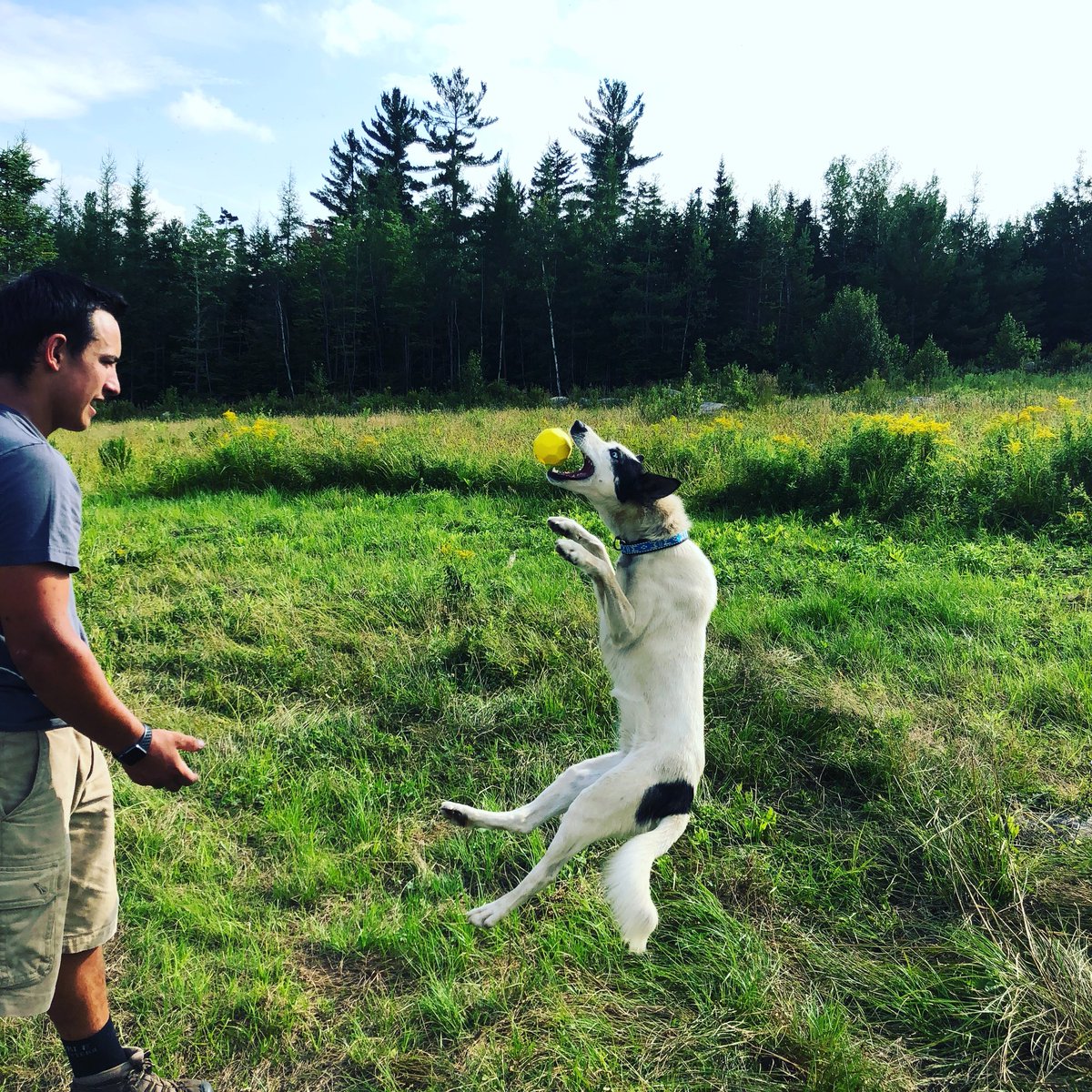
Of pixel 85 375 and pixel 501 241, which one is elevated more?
pixel 501 241

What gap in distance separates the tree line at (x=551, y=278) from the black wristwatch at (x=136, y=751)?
34.2 metres

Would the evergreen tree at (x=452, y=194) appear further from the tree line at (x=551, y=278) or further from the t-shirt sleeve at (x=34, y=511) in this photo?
the t-shirt sleeve at (x=34, y=511)

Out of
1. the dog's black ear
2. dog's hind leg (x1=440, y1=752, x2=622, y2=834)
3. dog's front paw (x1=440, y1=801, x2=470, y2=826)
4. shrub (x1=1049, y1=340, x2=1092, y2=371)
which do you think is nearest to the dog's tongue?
the dog's black ear

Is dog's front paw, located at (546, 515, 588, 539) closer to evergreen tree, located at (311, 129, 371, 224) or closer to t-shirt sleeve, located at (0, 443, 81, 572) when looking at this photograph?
t-shirt sleeve, located at (0, 443, 81, 572)

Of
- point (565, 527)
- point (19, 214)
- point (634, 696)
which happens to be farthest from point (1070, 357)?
point (19, 214)

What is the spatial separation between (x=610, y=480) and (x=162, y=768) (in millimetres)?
2003

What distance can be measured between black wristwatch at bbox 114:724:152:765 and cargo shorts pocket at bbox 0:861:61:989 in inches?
10.5

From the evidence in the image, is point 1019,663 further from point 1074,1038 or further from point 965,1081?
point 965,1081

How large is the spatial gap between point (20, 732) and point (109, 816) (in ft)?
1.41

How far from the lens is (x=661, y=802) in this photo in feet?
8.01

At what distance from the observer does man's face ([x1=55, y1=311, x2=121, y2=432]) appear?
1684 mm

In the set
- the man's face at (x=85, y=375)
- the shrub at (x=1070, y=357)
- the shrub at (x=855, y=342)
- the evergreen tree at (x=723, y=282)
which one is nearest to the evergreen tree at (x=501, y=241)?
the evergreen tree at (x=723, y=282)

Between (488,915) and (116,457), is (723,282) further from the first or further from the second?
(488,915)

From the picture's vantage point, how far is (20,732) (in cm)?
156
